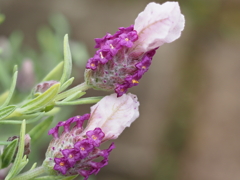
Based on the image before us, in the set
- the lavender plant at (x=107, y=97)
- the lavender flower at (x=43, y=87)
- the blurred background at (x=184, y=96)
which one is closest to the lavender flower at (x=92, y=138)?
the lavender plant at (x=107, y=97)

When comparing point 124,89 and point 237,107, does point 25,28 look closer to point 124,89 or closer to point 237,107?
point 237,107

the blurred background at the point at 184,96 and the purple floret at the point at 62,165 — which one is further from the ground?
the blurred background at the point at 184,96

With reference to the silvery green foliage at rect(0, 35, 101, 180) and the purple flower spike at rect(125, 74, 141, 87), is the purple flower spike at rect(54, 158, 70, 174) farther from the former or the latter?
the purple flower spike at rect(125, 74, 141, 87)

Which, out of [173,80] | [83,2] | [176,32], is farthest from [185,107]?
[176,32]

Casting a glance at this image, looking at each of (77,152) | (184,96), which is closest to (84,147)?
(77,152)

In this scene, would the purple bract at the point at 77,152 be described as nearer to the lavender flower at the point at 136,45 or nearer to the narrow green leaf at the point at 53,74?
the lavender flower at the point at 136,45

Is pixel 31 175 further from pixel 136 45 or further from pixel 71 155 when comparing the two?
pixel 136 45

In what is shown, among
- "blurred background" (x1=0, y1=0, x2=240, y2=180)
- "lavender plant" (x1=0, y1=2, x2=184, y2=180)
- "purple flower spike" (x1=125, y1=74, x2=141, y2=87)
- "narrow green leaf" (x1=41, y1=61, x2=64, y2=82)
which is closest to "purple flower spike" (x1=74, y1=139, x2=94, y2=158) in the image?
"lavender plant" (x1=0, y1=2, x2=184, y2=180)

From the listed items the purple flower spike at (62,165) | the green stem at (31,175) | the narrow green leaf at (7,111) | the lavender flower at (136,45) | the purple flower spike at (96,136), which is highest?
the lavender flower at (136,45)
